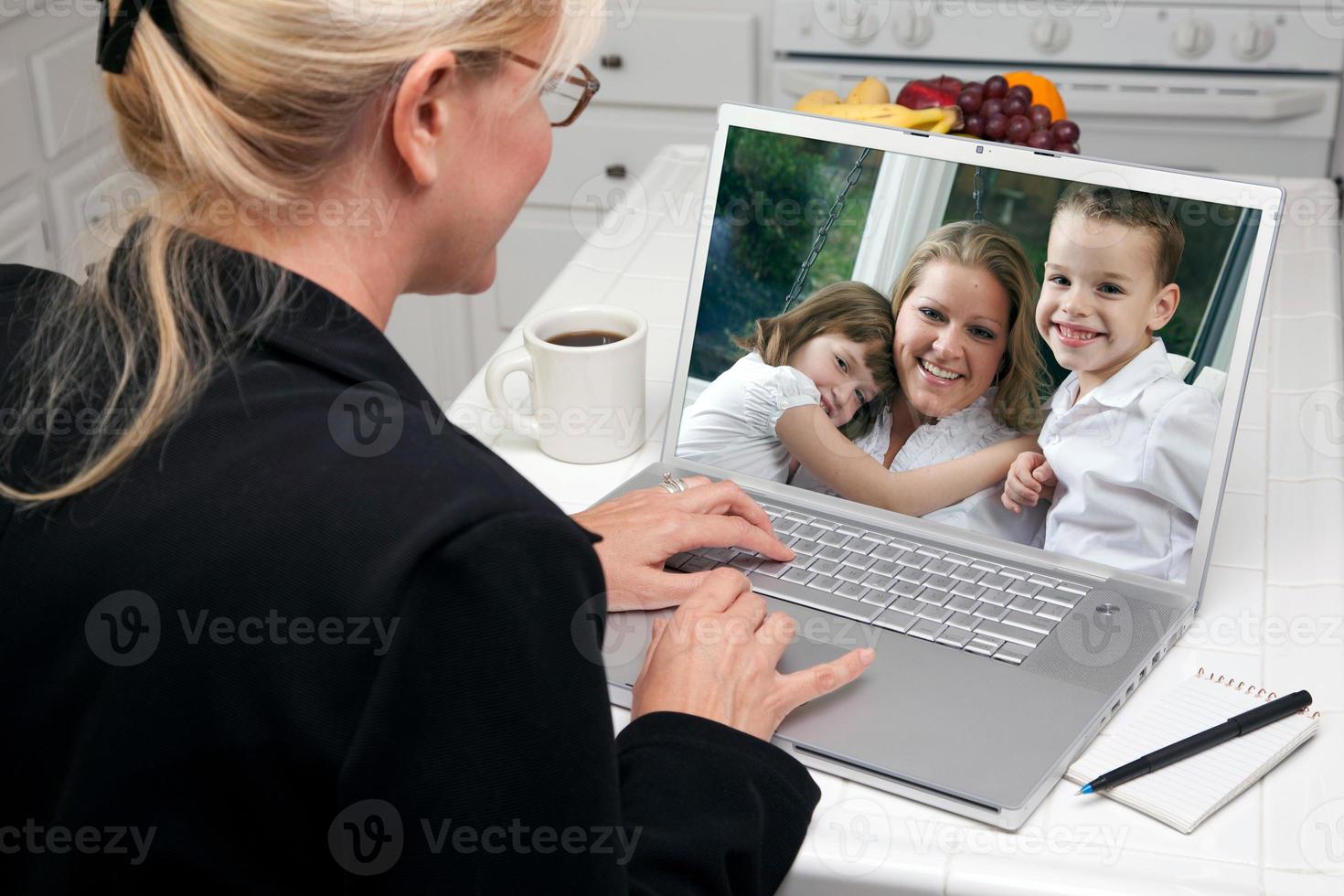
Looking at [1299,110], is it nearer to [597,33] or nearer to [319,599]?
[597,33]

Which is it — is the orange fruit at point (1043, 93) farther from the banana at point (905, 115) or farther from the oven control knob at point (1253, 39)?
the oven control knob at point (1253, 39)

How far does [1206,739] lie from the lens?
824 mm

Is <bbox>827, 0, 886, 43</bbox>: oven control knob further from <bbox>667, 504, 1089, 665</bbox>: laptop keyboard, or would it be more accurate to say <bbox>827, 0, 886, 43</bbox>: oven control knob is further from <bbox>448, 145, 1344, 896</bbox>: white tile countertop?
<bbox>667, 504, 1089, 665</bbox>: laptop keyboard

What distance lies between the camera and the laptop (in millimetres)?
830

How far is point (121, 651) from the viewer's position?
1.93 feet

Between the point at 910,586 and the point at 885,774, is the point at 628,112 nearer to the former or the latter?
the point at 910,586

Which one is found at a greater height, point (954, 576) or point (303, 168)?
point (303, 168)

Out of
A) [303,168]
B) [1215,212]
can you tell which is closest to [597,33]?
[303,168]

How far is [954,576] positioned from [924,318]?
0.66 feet

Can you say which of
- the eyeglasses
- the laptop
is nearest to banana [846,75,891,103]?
the laptop

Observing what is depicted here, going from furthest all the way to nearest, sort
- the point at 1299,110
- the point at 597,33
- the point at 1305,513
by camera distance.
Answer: the point at 1299,110, the point at 1305,513, the point at 597,33

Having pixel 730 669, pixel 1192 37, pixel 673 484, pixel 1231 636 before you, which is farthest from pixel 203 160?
pixel 1192 37

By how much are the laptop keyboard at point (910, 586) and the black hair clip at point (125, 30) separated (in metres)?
0.53

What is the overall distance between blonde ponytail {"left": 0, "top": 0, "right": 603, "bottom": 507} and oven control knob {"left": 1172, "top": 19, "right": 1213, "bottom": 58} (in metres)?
2.00
